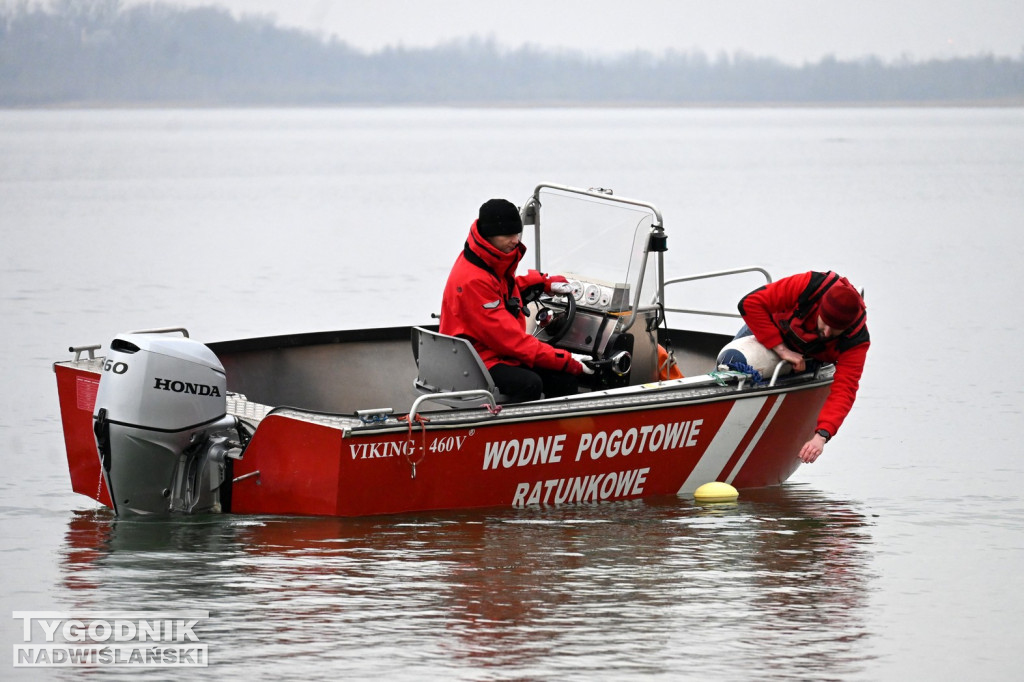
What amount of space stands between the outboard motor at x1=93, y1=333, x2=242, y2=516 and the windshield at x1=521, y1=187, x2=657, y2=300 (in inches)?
91.6

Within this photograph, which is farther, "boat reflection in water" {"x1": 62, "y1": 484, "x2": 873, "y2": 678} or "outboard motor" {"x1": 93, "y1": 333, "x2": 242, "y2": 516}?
"outboard motor" {"x1": 93, "y1": 333, "x2": 242, "y2": 516}

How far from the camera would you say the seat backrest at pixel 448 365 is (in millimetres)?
A: 7824

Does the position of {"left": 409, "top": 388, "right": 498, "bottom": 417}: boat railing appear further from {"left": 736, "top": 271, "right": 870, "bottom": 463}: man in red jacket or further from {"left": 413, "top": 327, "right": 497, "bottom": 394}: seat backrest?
{"left": 736, "top": 271, "right": 870, "bottom": 463}: man in red jacket

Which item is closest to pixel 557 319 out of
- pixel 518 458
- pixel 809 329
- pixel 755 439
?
pixel 518 458

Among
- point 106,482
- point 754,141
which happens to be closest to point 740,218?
point 106,482

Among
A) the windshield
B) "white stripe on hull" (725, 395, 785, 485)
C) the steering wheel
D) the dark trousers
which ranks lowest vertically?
"white stripe on hull" (725, 395, 785, 485)

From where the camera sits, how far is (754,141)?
3861 inches

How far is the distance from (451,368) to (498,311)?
423 millimetres

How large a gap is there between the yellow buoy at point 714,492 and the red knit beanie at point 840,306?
1.16 metres

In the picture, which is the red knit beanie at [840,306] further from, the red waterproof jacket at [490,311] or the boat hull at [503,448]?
the red waterproof jacket at [490,311]

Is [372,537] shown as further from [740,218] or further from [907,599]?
[740,218]

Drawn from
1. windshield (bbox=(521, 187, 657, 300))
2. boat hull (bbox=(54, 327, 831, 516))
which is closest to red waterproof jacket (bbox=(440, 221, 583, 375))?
boat hull (bbox=(54, 327, 831, 516))

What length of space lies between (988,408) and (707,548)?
16.9ft

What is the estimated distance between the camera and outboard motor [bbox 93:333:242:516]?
7.08m
